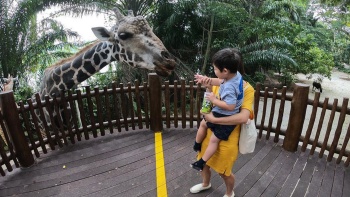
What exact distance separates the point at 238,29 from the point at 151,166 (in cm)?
751

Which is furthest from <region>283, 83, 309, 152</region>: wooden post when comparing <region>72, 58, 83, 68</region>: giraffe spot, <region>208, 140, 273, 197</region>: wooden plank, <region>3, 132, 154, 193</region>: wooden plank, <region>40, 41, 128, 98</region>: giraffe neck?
<region>72, 58, 83, 68</region>: giraffe spot

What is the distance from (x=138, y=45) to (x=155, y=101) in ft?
3.23

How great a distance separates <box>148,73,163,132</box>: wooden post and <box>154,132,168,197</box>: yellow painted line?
161mm

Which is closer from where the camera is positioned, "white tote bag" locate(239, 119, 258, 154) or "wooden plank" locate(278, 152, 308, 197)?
"white tote bag" locate(239, 119, 258, 154)

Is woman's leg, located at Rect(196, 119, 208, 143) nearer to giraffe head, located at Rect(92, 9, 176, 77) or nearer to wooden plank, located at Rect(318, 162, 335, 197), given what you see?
giraffe head, located at Rect(92, 9, 176, 77)

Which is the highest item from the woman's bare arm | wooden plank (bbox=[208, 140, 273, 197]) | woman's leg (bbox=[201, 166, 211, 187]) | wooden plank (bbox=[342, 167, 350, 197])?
the woman's bare arm

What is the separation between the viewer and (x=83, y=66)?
420cm

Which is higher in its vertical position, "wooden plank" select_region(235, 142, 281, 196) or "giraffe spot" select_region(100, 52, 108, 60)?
"giraffe spot" select_region(100, 52, 108, 60)

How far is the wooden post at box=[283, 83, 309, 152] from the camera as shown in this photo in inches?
144

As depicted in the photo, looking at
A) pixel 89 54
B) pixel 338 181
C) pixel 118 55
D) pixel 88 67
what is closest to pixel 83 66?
pixel 88 67

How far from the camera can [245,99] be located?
229 cm

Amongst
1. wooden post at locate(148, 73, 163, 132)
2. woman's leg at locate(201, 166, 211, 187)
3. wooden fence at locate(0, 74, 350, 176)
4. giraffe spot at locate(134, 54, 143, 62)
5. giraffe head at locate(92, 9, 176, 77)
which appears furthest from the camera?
wooden post at locate(148, 73, 163, 132)

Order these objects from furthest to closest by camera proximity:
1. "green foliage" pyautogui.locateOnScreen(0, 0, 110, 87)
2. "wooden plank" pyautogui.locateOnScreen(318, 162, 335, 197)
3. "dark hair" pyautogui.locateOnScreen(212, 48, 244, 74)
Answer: "green foliage" pyautogui.locateOnScreen(0, 0, 110, 87)
"wooden plank" pyautogui.locateOnScreen(318, 162, 335, 197)
"dark hair" pyautogui.locateOnScreen(212, 48, 244, 74)

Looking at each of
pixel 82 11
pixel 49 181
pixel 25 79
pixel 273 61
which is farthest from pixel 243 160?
pixel 25 79
